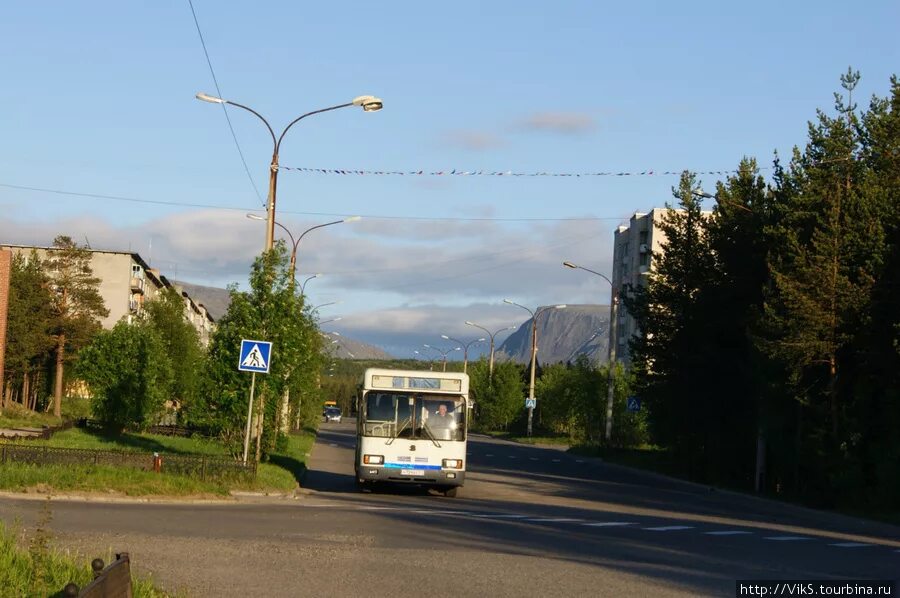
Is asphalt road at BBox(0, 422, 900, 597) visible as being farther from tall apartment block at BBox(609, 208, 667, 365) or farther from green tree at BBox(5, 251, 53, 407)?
tall apartment block at BBox(609, 208, 667, 365)

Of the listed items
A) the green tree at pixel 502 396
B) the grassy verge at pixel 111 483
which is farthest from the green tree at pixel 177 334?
the grassy verge at pixel 111 483

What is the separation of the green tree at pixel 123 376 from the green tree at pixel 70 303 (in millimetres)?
14090

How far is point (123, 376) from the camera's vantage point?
190ft

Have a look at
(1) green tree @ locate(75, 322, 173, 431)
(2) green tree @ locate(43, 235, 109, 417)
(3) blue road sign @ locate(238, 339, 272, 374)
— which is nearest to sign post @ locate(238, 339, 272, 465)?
(3) blue road sign @ locate(238, 339, 272, 374)

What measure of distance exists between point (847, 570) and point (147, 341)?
51124 mm

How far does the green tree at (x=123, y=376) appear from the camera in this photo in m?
57.0

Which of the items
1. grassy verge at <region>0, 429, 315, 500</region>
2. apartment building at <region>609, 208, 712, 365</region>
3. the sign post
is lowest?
grassy verge at <region>0, 429, 315, 500</region>

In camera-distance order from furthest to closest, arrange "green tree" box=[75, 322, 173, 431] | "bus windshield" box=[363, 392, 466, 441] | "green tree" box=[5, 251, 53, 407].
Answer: "green tree" box=[5, 251, 53, 407] < "green tree" box=[75, 322, 173, 431] < "bus windshield" box=[363, 392, 466, 441]

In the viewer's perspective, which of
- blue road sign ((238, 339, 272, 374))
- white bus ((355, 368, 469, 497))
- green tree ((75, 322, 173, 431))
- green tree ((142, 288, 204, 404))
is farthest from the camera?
green tree ((142, 288, 204, 404))

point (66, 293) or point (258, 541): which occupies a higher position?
point (66, 293)

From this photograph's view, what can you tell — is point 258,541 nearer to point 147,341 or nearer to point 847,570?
point 847,570

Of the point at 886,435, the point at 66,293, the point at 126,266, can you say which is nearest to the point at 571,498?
the point at 886,435

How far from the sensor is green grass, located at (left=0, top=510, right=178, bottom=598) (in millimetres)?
8141

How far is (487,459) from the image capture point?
2026 inches
